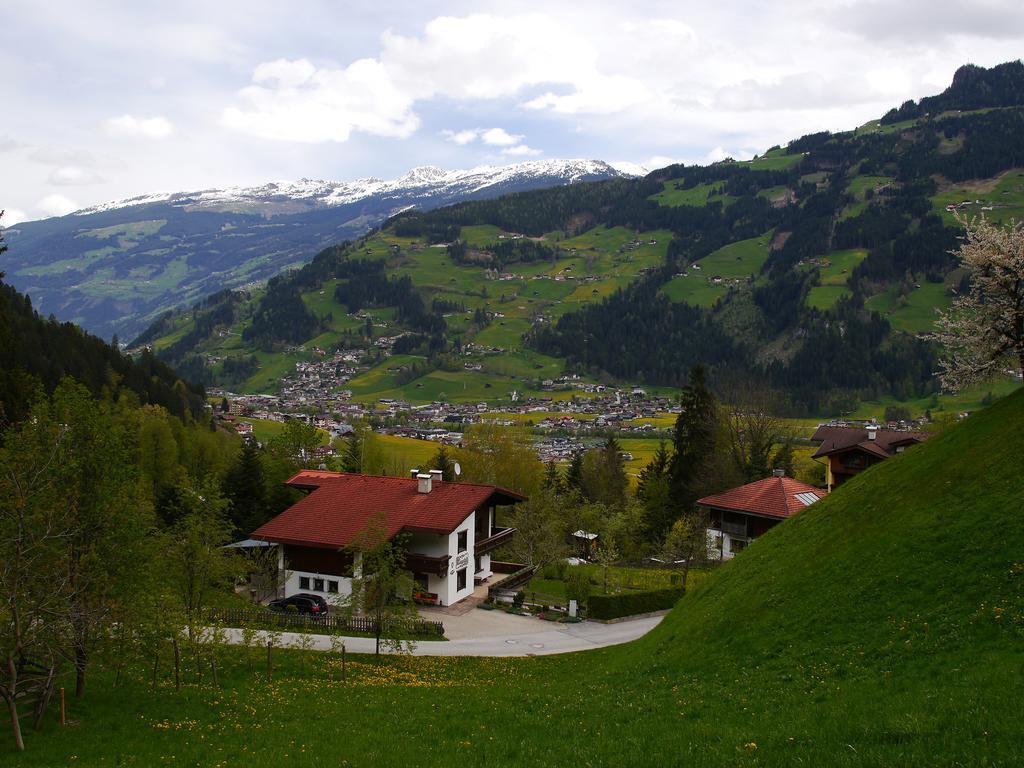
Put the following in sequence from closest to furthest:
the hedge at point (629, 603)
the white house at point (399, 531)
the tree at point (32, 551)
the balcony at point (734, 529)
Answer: the tree at point (32, 551) → the hedge at point (629, 603) → the white house at point (399, 531) → the balcony at point (734, 529)

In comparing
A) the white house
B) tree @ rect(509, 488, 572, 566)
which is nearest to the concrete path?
the white house

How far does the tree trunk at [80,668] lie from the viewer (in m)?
21.2

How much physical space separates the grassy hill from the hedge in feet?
53.6

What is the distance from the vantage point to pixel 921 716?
12406 mm

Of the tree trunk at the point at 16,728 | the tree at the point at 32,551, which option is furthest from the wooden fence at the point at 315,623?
the tree trunk at the point at 16,728

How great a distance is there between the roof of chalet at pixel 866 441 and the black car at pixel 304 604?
50554 mm

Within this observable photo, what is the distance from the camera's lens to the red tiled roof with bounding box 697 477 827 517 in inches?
2450

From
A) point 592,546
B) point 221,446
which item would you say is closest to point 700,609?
point 592,546

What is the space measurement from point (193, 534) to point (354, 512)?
23.3m

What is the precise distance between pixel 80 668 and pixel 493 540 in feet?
118

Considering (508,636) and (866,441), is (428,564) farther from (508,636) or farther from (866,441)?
(866,441)

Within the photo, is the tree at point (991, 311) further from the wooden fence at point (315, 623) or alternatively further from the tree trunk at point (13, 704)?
the tree trunk at point (13, 704)

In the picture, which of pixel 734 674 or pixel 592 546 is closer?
pixel 734 674

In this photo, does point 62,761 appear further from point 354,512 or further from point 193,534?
point 354,512
